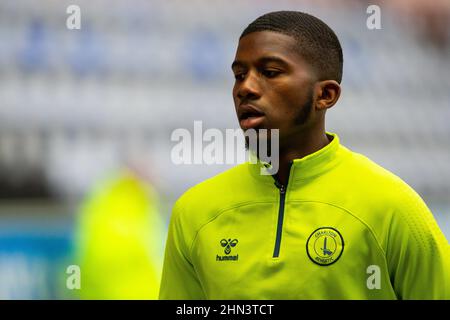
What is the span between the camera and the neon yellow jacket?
158 cm

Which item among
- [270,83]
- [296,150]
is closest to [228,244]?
[296,150]

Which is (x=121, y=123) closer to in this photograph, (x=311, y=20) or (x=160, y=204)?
(x=160, y=204)

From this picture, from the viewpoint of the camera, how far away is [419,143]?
306 inches

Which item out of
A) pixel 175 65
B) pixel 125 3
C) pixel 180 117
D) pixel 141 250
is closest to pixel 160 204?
pixel 141 250

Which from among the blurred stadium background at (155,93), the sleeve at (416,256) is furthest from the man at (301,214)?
the blurred stadium background at (155,93)

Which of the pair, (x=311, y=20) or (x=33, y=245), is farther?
(x=33, y=245)

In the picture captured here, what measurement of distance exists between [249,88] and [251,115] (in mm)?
59

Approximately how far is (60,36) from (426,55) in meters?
3.69

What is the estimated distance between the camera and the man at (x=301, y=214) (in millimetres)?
1581

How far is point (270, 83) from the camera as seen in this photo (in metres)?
1.62

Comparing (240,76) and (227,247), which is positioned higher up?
(240,76)

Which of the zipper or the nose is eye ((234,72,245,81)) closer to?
the nose

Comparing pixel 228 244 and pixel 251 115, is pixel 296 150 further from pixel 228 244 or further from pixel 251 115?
pixel 228 244
